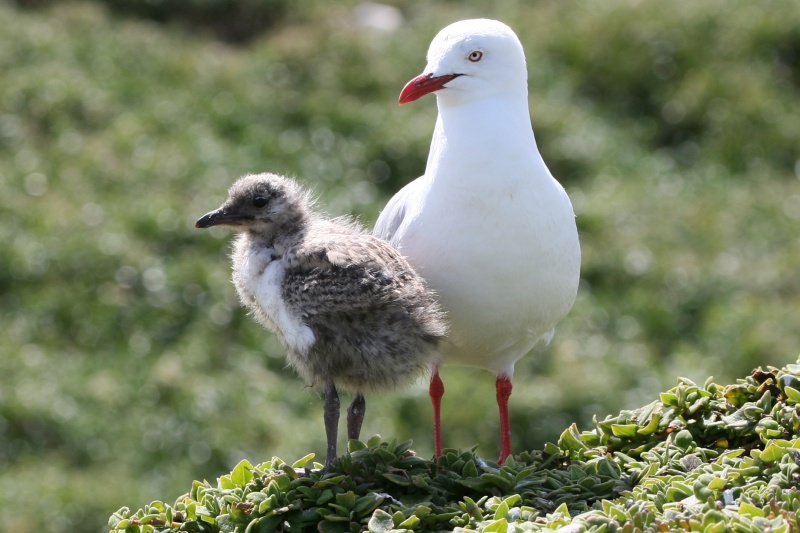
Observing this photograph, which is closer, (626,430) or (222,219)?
(626,430)

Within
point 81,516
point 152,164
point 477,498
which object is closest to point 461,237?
point 477,498

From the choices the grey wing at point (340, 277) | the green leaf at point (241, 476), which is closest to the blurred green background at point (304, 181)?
the grey wing at point (340, 277)

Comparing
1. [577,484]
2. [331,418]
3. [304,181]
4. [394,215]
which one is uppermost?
[304,181]

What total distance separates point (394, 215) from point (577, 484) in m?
2.06

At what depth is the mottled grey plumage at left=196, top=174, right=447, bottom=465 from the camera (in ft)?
18.2

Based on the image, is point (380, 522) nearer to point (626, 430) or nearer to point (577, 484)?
point (577, 484)

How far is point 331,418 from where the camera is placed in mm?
5625

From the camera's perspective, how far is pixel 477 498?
17.1ft

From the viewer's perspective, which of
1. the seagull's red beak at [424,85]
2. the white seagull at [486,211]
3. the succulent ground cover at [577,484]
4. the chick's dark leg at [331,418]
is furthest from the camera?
the seagull's red beak at [424,85]

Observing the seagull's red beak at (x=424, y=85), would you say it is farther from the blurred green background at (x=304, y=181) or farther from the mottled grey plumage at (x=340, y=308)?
the blurred green background at (x=304, y=181)

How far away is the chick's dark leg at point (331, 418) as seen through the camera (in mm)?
5504

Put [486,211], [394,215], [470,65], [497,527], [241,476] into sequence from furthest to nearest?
[394,215], [470,65], [486,211], [241,476], [497,527]

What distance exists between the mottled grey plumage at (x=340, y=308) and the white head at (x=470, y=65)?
2.78 feet

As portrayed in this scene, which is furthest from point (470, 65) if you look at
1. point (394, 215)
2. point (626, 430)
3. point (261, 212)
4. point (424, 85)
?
point (626, 430)
